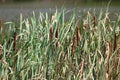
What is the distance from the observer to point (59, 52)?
3838mm

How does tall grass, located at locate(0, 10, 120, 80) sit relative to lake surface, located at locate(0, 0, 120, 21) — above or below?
below

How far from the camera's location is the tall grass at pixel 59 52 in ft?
11.7

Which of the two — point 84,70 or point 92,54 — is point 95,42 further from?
point 84,70

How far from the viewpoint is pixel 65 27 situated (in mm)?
4066

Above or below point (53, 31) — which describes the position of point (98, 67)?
below

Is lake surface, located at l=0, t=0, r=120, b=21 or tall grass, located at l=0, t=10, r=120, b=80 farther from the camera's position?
lake surface, located at l=0, t=0, r=120, b=21

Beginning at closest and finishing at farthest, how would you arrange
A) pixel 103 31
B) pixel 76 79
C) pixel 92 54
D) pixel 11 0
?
pixel 76 79
pixel 92 54
pixel 103 31
pixel 11 0

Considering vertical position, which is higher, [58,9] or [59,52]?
[58,9]

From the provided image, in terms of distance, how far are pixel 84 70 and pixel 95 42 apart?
0.44m

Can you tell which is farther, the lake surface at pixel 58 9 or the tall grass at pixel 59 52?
the lake surface at pixel 58 9

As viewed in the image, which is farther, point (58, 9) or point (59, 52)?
point (58, 9)

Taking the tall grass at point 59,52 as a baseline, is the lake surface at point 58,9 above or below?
above

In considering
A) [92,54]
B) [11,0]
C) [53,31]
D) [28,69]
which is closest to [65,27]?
[53,31]

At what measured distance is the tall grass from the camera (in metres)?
3.58
